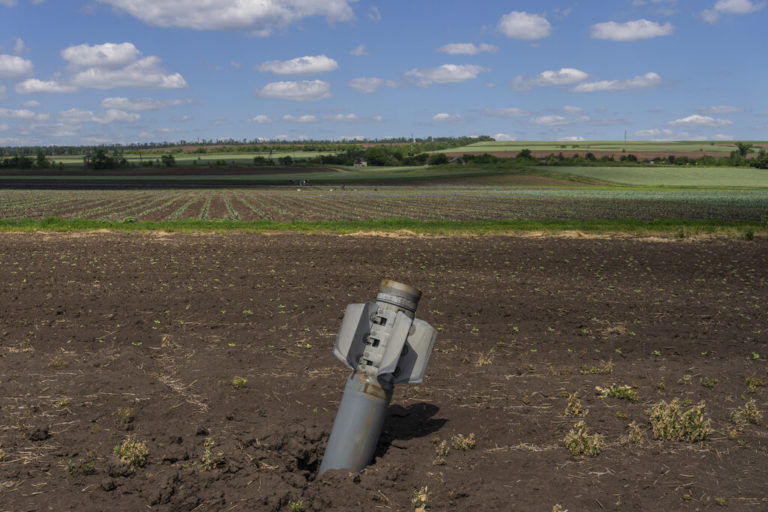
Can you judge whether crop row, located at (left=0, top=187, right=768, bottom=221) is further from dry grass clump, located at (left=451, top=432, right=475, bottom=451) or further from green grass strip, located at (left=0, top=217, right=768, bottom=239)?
dry grass clump, located at (left=451, top=432, right=475, bottom=451)

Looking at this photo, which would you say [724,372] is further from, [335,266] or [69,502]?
[335,266]

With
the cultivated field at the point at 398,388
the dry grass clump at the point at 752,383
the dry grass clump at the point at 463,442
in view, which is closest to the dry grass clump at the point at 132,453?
the cultivated field at the point at 398,388

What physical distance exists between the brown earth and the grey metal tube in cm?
16

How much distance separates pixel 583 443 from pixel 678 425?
1.19 m

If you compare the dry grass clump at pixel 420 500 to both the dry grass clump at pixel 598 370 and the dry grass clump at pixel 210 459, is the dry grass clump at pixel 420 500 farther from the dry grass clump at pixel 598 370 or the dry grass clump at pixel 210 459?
the dry grass clump at pixel 598 370

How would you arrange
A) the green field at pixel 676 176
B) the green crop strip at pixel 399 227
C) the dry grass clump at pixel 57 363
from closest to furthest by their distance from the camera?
the dry grass clump at pixel 57 363 < the green crop strip at pixel 399 227 < the green field at pixel 676 176

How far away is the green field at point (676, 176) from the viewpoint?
294ft

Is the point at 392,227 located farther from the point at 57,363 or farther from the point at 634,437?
the point at 634,437

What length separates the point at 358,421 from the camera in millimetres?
5699

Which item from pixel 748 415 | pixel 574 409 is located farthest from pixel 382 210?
pixel 748 415

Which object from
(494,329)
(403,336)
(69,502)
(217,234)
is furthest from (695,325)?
(217,234)

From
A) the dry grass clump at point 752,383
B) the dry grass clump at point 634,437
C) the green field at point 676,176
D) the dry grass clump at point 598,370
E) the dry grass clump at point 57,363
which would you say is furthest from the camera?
the green field at point 676,176

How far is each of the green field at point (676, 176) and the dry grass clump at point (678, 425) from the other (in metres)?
88.1

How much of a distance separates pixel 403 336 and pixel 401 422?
6.22ft
